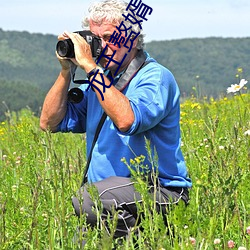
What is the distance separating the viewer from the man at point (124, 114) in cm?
323

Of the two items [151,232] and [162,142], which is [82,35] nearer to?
[162,142]

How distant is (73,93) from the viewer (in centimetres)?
390

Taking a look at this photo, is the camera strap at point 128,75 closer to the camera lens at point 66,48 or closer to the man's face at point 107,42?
the man's face at point 107,42

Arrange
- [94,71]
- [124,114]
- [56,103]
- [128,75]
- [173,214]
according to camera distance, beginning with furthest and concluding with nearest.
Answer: [56,103], [128,75], [94,71], [124,114], [173,214]

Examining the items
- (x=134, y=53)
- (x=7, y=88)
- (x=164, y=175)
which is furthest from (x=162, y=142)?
(x=7, y=88)

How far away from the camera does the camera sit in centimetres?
340

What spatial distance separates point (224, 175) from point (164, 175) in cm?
90

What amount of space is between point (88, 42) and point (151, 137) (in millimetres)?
563

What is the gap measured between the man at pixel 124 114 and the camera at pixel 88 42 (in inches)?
1.5

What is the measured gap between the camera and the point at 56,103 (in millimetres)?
3869

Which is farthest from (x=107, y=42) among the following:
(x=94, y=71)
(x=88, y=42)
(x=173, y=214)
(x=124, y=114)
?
(x=173, y=214)

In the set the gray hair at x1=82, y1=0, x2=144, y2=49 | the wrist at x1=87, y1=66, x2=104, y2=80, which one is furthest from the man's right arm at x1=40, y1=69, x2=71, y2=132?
the wrist at x1=87, y1=66, x2=104, y2=80

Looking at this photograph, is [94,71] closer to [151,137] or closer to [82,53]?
[82,53]

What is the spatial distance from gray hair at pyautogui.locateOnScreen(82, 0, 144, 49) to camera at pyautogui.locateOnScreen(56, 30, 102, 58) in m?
0.11
